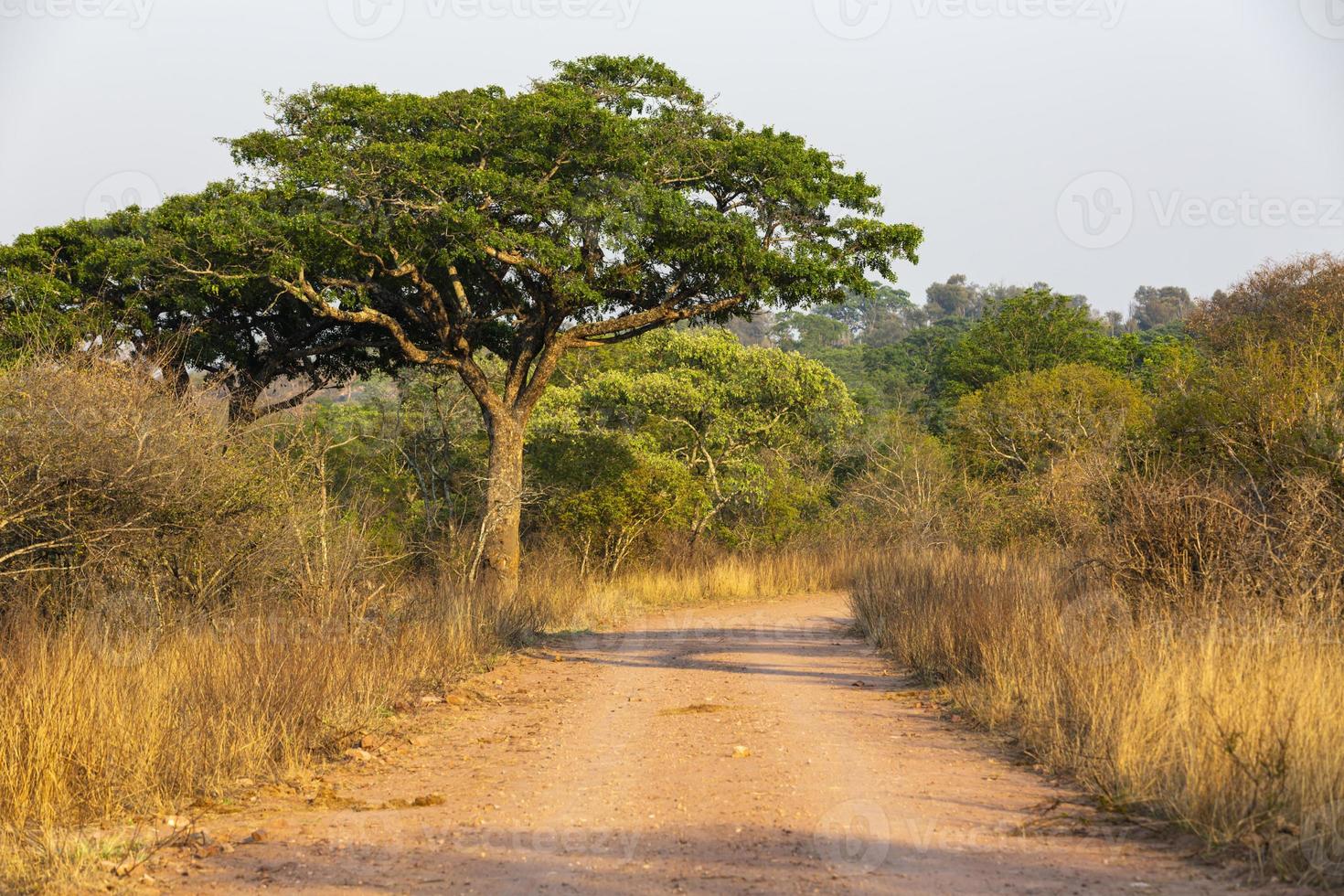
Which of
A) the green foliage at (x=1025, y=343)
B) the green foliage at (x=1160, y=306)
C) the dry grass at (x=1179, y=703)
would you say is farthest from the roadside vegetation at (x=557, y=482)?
the green foliage at (x=1160, y=306)

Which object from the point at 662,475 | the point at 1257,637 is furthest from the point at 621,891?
the point at 662,475

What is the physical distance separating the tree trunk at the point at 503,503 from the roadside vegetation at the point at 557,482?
0.22 ft

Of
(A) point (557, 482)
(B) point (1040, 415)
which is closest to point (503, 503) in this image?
(A) point (557, 482)

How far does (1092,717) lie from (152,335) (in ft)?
61.8

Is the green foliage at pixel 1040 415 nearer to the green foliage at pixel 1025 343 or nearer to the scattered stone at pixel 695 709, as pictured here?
the green foliage at pixel 1025 343

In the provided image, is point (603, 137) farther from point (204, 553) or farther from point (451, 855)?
point (451, 855)

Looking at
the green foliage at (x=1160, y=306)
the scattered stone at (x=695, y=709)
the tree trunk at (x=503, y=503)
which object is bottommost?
Result: the scattered stone at (x=695, y=709)

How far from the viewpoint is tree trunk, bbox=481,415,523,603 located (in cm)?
1908

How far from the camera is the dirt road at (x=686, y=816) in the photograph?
4.98 m

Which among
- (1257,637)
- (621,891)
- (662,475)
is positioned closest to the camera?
(621,891)

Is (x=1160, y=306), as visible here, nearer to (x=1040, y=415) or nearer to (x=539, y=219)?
(x=1040, y=415)

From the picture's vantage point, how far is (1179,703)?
20.9 feet

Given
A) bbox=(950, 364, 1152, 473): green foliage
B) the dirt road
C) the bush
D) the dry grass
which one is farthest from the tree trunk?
bbox=(950, 364, 1152, 473): green foliage

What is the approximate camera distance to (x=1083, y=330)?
158ft
